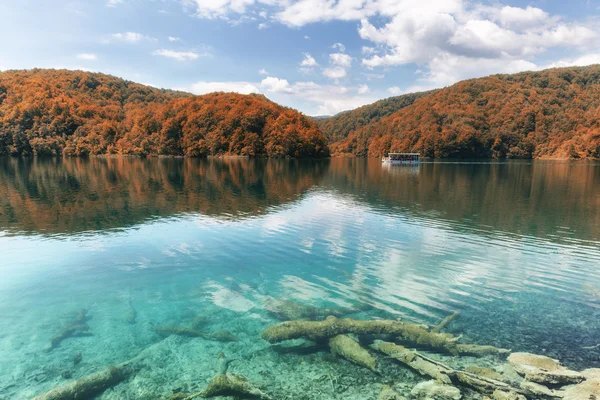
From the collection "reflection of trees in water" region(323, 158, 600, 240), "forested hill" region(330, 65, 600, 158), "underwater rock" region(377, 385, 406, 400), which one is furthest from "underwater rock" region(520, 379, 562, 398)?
"forested hill" region(330, 65, 600, 158)

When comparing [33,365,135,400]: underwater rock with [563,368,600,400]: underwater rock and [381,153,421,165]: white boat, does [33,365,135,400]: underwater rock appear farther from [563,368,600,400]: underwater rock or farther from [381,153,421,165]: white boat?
[381,153,421,165]: white boat

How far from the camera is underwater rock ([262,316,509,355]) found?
919 cm

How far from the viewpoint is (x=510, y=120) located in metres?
168

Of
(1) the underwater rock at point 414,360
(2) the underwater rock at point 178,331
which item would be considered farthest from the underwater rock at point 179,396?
(1) the underwater rock at point 414,360

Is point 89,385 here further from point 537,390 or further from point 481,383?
point 537,390

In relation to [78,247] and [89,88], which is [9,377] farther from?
[89,88]

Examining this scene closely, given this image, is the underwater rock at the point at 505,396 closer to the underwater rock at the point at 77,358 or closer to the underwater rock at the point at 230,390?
the underwater rock at the point at 230,390

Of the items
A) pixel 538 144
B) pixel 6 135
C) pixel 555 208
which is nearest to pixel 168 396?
pixel 555 208

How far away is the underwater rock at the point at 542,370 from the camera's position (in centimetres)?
767

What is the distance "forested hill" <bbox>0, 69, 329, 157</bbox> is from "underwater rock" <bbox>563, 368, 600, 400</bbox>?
5566 inches

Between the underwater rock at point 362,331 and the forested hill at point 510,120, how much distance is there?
538 feet

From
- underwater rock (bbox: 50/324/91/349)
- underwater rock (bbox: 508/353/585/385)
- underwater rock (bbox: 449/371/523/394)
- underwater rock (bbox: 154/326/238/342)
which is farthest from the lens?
underwater rock (bbox: 154/326/238/342)

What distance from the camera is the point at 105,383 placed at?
773 centimetres

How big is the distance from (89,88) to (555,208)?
22118cm
